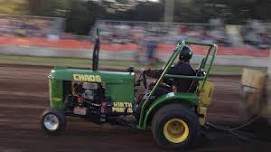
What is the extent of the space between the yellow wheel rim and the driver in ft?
1.54

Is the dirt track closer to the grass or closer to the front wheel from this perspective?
the front wheel

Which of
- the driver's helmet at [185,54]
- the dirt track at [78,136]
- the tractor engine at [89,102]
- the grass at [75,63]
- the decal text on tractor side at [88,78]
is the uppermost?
the driver's helmet at [185,54]

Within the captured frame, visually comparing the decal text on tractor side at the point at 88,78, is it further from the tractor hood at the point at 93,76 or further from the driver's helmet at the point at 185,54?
the driver's helmet at the point at 185,54

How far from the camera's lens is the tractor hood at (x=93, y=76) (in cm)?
818

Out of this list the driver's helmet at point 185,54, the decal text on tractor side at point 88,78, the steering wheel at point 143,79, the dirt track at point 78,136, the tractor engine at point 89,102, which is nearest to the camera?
the dirt track at point 78,136

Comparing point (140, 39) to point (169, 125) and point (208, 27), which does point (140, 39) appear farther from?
point (169, 125)

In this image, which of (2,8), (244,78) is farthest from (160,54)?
(2,8)

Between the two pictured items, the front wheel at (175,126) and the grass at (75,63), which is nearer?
the front wheel at (175,126)

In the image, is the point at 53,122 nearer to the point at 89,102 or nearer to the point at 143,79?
the point at 89,102

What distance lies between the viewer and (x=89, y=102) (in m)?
8.36

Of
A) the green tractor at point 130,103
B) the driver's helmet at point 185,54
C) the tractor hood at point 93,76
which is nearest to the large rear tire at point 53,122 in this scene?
the green tractor at point 130,103

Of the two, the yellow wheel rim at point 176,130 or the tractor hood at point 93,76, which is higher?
the tractor hood at point 93,76

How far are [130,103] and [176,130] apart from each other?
2.56 feet

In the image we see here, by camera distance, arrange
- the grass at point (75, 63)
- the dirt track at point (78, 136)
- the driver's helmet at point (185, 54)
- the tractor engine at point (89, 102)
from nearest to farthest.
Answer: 1. the dirt track at point (78, 136)
2. the driver's helmet at point (185, 54)
3. the tractor engine at point (89, 102)
4. the grass at point (75, 63)
